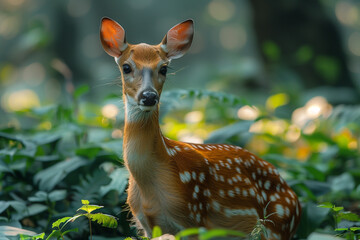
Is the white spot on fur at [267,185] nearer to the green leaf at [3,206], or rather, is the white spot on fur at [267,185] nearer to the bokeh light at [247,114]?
the green leaf at [3,206]

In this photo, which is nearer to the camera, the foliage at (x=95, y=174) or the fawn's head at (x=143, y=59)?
the fawn's head at (x=143, y=59)

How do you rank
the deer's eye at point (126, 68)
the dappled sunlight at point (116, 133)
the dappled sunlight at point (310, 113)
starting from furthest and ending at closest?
1. the dappled sunlight at point (310, 113)
2. the dappled sunlight at point (116, 133)
3. the deer's eye at point (126, 68)

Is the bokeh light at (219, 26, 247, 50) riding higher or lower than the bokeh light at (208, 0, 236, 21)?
lower

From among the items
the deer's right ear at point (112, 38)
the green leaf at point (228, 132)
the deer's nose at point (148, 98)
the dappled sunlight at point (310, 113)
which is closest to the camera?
the deer's nose at point (148, 98)

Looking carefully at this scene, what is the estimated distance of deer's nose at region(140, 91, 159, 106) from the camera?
122 inches

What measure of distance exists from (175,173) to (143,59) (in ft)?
2.54

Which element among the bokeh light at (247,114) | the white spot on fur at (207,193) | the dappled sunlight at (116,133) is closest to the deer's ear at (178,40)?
the white spot on fur at (207,193)

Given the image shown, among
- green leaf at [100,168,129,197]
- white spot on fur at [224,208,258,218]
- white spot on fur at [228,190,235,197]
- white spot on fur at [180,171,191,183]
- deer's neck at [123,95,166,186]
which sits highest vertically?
Result: deer's neck at [123,95,166,186]

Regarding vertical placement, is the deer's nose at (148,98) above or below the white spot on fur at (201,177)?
above

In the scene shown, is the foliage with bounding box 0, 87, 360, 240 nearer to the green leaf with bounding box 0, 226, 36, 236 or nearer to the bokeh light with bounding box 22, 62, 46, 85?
the green leaf with bounding box 0, 226, 36, 236

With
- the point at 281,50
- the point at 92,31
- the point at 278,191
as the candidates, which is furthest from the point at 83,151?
the point at 92,31

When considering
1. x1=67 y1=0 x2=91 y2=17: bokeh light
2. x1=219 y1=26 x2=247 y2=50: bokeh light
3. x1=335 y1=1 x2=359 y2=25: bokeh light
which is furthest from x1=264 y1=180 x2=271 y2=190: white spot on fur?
x1=219 y1=26 x2=247 y2=50: bokeh light

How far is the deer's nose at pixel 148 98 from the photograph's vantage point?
311 centimetres

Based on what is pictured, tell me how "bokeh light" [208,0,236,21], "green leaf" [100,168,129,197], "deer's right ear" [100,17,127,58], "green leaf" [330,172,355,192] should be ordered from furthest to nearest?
"bokeh light" [208,0,236,21] < "green leaf" [330,172,355,192] < "green leaf" [100,168,129,197] < "deer's right ear" [100,17,127,58]
